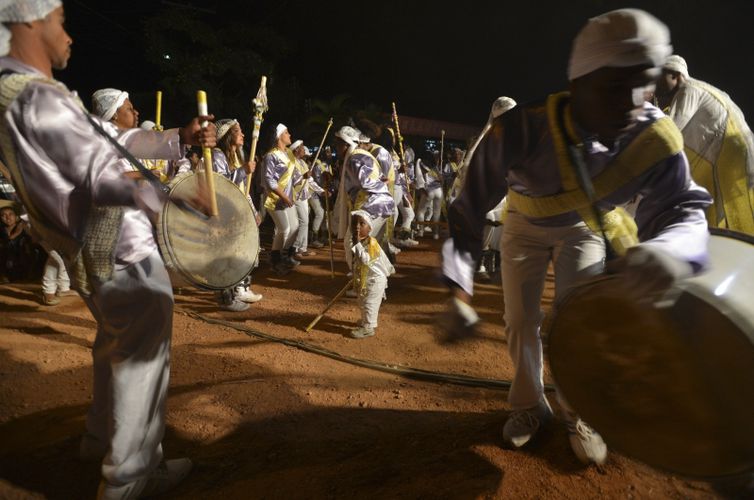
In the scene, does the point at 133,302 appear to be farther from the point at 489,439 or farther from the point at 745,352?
the point at 745,352

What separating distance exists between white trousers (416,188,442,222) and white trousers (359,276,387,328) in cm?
817

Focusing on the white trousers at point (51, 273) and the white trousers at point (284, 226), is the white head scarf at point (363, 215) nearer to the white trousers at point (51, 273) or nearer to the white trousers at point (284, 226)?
the white trousers at point (284, 226)

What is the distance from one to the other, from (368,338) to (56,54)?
386cm

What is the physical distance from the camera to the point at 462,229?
220 cm

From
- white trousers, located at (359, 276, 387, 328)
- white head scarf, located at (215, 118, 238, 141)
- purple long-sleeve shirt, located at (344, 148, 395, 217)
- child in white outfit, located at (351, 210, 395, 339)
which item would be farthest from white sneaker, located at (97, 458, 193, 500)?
white head scarf, located at (215, 118, 238, 141)

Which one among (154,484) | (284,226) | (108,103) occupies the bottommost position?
(284,226)

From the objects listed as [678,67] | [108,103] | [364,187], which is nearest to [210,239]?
[108,103]

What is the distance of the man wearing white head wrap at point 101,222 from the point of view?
1719mm

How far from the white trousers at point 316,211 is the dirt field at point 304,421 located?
20.3ft

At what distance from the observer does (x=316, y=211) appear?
11.6m

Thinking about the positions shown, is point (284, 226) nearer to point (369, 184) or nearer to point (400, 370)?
point (369, 184)

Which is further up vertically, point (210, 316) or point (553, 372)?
point (553, 372)

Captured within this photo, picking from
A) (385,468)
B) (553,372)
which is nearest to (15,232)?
(385,468)

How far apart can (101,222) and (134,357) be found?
683 millimetres
